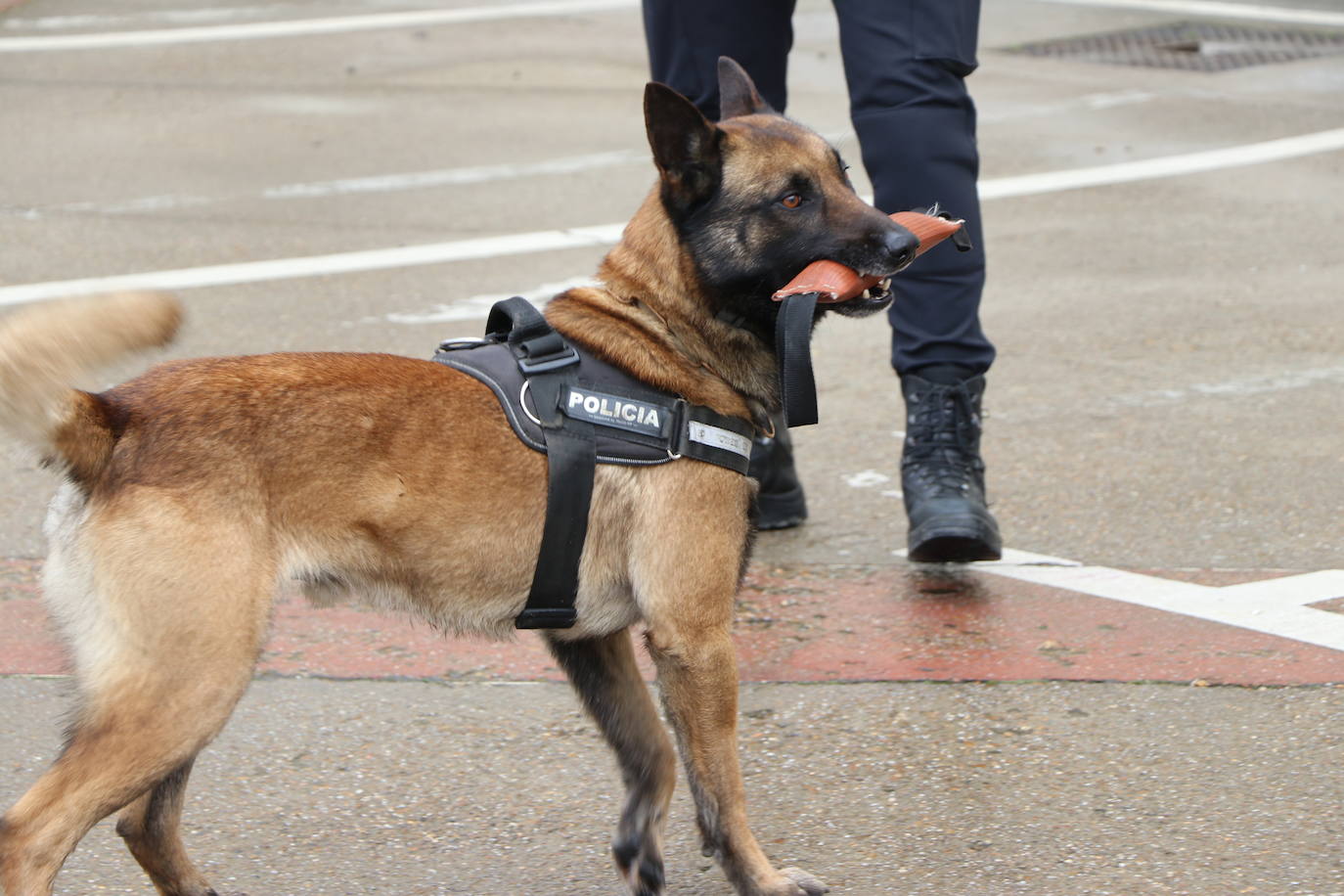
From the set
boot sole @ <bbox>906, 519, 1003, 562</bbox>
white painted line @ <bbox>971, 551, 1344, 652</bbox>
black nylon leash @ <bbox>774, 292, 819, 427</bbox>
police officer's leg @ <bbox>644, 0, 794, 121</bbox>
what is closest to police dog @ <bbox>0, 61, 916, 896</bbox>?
black nylon leash @ <bbox>774, 292, 819, 427</bbox>

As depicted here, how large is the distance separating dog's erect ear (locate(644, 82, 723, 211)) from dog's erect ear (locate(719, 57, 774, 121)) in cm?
46

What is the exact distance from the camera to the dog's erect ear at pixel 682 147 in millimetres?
3004

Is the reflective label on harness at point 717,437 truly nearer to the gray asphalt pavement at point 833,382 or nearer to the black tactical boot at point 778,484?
the gray asphalt pavement at point 833,382

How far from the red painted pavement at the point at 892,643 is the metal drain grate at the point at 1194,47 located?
7.70 metres

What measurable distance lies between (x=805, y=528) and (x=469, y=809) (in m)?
1.68

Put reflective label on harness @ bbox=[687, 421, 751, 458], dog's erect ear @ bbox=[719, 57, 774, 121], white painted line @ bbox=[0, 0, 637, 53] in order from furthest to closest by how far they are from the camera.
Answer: white painted line @ bbox=[0, 0, 637, 53], dog's erect ear @ bbox=[719, 57, 774, 121], reflective label on harness @ bbox=[687, 421, 751, 458]

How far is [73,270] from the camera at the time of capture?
6.87 metres

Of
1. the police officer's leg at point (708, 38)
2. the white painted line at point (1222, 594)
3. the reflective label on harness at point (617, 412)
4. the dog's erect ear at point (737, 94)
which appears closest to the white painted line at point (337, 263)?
the police officer's leg at point (708, 38)

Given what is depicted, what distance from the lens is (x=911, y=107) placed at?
13.6 feet

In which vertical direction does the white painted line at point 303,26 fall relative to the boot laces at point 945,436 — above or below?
above

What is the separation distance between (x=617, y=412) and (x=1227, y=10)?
1103cm

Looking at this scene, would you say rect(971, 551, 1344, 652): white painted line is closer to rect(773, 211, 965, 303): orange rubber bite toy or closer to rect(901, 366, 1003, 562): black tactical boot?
rect(901, 366, 1003, 562): black tactical boot

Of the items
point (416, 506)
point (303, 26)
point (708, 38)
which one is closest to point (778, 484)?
point (708, 38)

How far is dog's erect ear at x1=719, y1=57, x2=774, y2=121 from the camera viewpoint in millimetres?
3549
